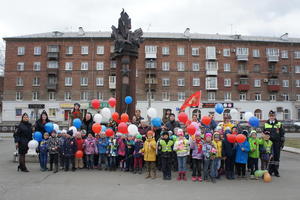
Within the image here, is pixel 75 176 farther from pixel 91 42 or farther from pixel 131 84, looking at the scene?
pixel 91 42

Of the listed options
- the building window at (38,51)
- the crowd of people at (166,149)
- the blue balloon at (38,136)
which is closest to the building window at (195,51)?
the building window at (38,51)

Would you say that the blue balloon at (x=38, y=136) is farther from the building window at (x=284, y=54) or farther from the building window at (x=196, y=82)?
the building window at (x=284, y=54)

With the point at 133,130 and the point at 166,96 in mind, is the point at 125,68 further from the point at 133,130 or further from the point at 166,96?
the point at 166,96

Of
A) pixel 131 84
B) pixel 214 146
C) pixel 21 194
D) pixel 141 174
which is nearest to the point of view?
pixel 21 194

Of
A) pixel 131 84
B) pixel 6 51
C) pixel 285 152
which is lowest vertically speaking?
pixel 285 152

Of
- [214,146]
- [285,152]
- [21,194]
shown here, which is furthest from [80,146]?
[285,152]

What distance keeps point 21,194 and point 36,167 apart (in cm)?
334

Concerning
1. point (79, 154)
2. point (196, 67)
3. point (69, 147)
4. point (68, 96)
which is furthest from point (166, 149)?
point (68, 96)

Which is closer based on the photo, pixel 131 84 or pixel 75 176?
pixel 75 176

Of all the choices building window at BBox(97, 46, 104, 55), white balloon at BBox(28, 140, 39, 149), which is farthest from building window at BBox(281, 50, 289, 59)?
white balloon at BBox(28, 140, 39, 149)

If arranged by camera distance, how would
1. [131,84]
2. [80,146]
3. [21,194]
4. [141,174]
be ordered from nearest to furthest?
[21,194] → [141,174] → [80,146] → [131,84]

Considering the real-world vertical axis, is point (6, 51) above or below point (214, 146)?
above

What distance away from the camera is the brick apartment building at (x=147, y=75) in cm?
4238

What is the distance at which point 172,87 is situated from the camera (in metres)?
43.1
